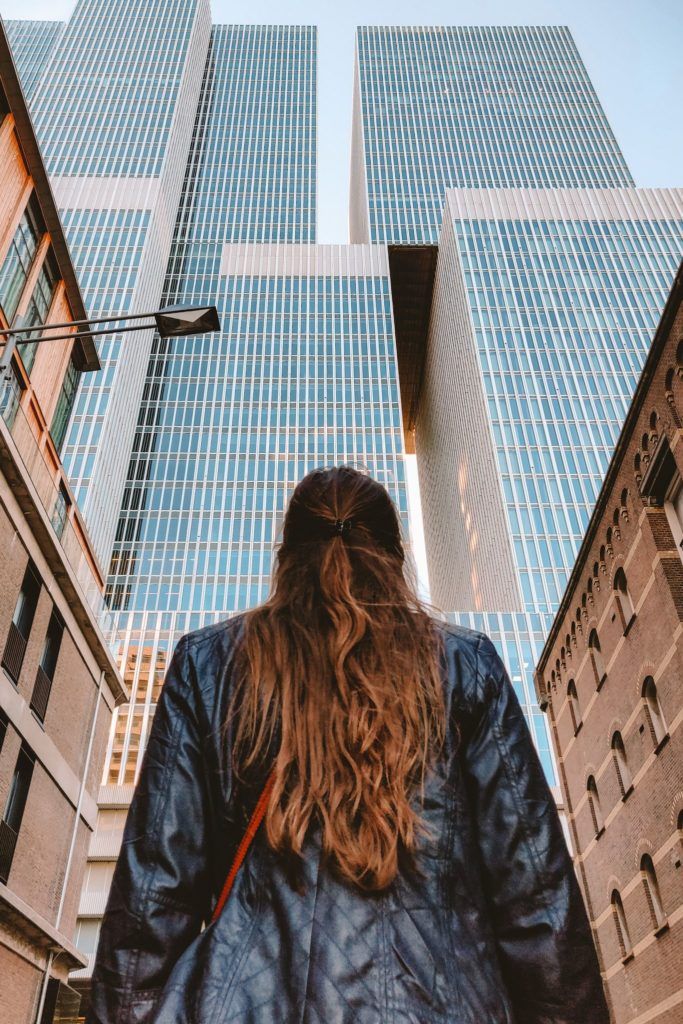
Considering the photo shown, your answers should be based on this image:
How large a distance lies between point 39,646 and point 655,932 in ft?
44.5

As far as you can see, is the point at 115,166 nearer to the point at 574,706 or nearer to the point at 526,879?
the point at 574,706

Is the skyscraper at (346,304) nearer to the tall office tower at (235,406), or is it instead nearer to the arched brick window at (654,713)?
the tall office tower at (235,406)

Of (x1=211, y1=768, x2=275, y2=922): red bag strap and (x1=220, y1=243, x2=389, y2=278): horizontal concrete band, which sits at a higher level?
(x1=220, y1=243, x2=389, y2=278): horizontal concrete band

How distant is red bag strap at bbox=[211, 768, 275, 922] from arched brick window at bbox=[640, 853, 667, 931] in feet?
55.9

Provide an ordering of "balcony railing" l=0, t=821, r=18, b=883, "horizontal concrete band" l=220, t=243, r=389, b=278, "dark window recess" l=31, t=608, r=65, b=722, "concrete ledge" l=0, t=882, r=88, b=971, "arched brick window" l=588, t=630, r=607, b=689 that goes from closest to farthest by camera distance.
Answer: "concrete ledge" l=0, t=882, r=88, b=971 < "balcony railing" l=0, t=821, r=18, b=883 < "dark window recess" l=31, t=608, r=65, b=722 < "arched brick window" l=588, t=630, r=607, b=689 < "horizontal concrete band" l=220, t=243, r=389, b=278

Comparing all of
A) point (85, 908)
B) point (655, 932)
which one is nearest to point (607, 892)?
point (655, 932)

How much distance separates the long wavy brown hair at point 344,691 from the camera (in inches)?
78.3

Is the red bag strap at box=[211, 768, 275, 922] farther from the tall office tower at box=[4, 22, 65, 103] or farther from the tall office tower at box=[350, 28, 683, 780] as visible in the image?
the tall office tower at box=[4, 22, 65, 103]

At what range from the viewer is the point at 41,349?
69.1 ft

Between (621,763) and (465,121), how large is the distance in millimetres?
111061

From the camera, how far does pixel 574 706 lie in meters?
22.5

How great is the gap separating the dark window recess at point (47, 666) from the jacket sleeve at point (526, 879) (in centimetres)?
1551

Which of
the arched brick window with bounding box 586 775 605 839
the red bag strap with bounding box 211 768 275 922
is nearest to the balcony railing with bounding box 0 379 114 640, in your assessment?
the arched brick window with bounding box 586 775 605 839

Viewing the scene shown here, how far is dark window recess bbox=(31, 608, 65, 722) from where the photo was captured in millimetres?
16344
